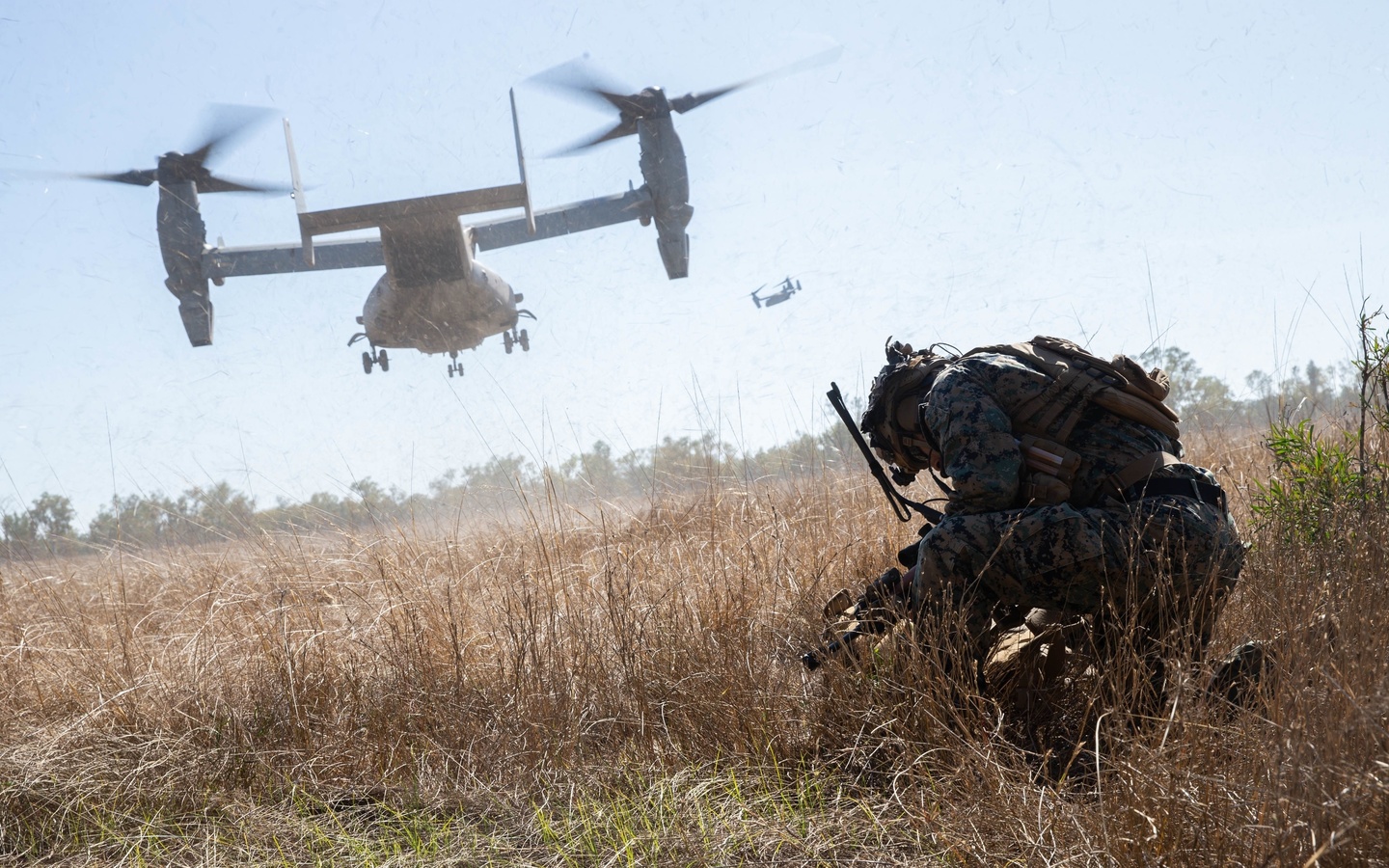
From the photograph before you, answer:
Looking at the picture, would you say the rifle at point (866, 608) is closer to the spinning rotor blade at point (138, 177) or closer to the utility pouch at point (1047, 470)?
the utility pouch at point (1047, 470)

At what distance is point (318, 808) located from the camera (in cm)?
296

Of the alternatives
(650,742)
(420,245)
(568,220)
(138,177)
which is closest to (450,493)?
(650,742)

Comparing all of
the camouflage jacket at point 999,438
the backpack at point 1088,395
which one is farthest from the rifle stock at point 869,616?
the backpack at point 1088,395

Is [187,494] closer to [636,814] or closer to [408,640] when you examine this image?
[408,640]

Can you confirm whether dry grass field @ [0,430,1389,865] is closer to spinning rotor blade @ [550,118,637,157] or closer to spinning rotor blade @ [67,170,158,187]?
spinning rotor blade @ [550,118,637,157]

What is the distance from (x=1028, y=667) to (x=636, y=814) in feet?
5.16

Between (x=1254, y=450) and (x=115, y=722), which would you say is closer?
(x=115, y=722)

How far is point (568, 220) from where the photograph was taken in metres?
18.3

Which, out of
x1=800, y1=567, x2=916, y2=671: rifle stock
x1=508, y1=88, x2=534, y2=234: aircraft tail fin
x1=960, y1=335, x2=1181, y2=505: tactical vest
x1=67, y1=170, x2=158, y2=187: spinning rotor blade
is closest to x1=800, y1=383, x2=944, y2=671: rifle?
x1=800, y1=567, x2=916, y2=671: rifle stock

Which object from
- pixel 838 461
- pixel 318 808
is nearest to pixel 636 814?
pixel 318 808

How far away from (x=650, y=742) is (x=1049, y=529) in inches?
61.5

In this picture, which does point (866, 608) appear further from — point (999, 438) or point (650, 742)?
point (650, 742)

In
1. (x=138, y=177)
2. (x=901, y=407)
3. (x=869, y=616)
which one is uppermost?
(x=138, y=177)

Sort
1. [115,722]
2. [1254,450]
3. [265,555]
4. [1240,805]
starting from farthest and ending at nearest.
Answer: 1. [1254,450]
2. [265,555]
3. [115,722]
4. [1240,805]
